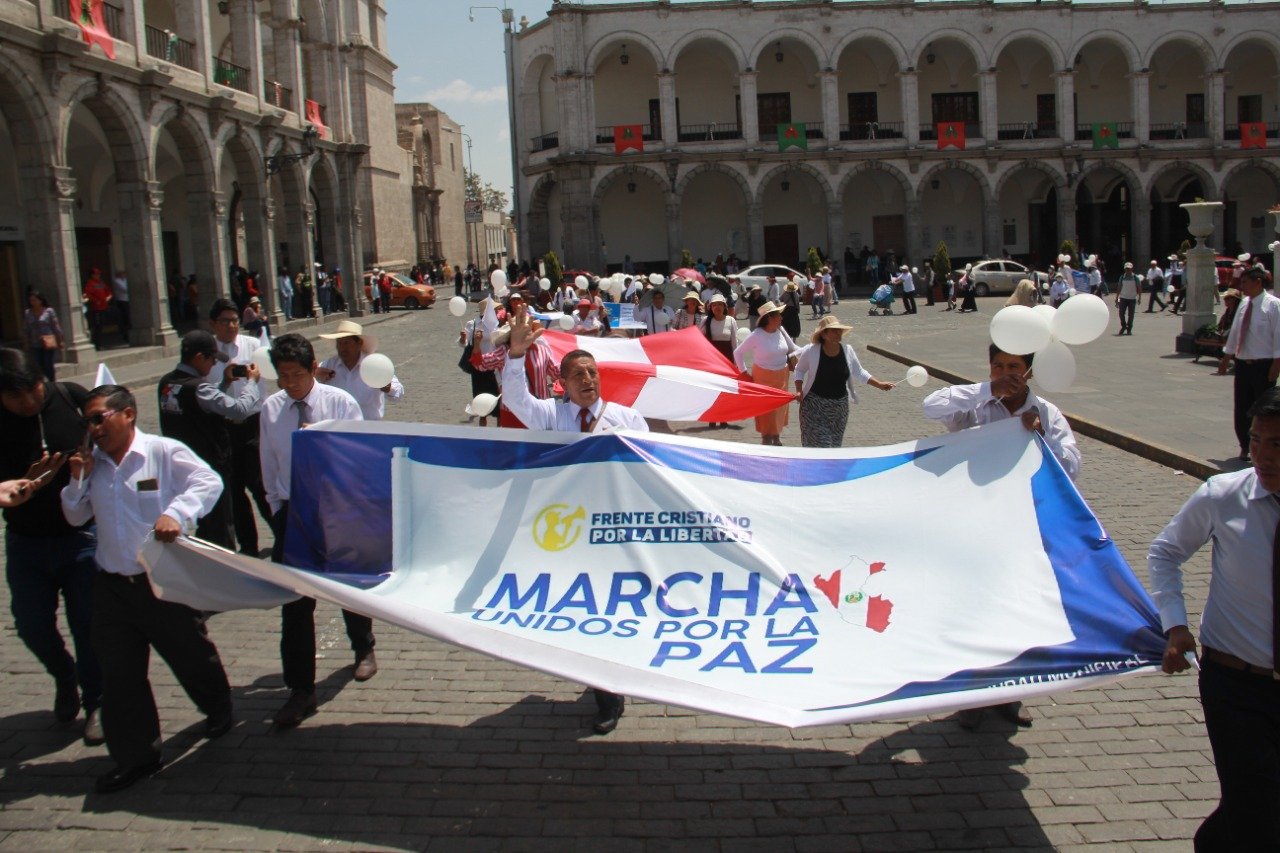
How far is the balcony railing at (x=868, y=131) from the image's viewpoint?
49.1 meters

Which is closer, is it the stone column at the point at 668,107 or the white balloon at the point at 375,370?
the white balloon at the point at 375,370

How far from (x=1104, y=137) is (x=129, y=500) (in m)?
50.7

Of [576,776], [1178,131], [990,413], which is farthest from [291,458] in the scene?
[1178,131]

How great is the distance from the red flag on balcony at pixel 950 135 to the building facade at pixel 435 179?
24.4 m

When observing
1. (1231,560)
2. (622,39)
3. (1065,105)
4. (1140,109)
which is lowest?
(1231,560)

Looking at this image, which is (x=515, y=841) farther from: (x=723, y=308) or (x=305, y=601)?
(x=723, y=308)

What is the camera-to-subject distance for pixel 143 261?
82.2ft

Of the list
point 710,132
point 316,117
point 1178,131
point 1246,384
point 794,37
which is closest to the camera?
point 1246,384

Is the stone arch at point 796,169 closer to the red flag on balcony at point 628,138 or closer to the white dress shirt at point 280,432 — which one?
the red flag on balcony at point 628,138

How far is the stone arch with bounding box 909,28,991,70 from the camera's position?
156ft

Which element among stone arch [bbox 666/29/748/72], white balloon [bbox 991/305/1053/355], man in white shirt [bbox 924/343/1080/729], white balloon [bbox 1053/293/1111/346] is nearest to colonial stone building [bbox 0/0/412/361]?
stone arch [bbox 666/29/748/72]

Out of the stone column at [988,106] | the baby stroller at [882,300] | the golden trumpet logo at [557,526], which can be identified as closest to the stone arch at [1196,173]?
the stone column at [988,106]

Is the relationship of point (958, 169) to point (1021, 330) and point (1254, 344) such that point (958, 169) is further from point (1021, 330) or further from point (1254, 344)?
point (1021, 330)

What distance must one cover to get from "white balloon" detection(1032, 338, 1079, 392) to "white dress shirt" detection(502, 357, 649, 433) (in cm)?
195
